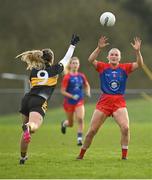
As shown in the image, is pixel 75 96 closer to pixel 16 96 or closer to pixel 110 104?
pixel 110 104

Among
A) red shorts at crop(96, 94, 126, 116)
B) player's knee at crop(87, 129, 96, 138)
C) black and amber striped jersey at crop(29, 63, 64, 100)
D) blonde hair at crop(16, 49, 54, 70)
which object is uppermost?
blonde hair at crop(16, 49, 54, 70)

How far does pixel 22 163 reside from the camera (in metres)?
12.5

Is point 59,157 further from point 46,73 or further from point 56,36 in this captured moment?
point 56,36

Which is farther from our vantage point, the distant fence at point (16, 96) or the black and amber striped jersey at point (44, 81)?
→ the distant fence at point (16, 96)

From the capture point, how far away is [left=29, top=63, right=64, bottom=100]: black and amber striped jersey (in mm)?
12648

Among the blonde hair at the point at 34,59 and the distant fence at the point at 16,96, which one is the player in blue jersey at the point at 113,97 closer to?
the blonde hair at the point at 34,59

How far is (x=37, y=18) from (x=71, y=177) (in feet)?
143

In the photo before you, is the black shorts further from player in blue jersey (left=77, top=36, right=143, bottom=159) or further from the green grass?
player in blue jersey (left=77, top=36, right=143, bottom=159)

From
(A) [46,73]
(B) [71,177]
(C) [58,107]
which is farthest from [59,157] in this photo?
(C) [58,107]

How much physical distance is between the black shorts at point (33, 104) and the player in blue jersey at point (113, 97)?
106 centimetres

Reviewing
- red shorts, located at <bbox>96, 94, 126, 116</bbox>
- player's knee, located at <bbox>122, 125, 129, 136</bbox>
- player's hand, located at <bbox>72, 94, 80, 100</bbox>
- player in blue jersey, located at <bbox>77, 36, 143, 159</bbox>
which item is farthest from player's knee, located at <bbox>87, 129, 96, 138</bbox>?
player's hand, located at <bbox>72, 94, 80, 100</bbox>

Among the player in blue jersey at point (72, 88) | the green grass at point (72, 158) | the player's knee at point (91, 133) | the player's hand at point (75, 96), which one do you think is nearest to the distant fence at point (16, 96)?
the green grass at point (72, 158)

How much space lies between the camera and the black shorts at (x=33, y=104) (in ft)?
40.9

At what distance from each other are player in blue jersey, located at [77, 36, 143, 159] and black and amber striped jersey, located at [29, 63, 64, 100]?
0.75 metres
